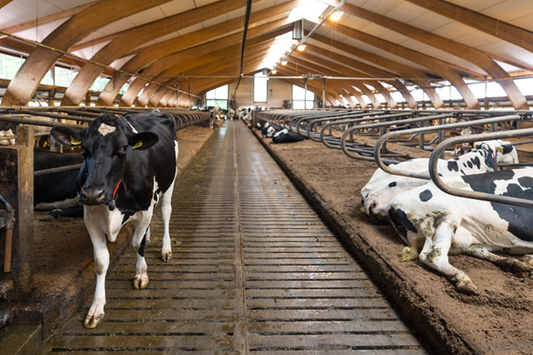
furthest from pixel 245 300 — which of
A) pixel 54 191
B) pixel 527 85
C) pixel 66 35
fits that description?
pixel 527 85

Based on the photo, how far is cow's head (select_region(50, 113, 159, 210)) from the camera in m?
2.01

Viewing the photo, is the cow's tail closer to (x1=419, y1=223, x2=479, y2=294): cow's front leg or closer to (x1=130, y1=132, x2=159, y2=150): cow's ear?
(x1=419, y1=223, x2=479, y2=294): cow's front leg

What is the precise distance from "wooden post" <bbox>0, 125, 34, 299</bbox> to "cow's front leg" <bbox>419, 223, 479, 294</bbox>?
229 cm

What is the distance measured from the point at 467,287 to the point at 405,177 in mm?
1495

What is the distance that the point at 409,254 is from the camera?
108 inches

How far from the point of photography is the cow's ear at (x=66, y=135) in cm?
224

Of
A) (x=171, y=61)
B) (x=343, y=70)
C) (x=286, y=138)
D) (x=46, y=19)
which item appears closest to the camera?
(x=46, y=19)

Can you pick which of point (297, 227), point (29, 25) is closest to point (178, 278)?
point (297, 227)

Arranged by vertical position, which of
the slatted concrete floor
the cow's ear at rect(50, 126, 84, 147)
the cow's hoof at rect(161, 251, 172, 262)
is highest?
the cow's ear at rect(50, 126, 84, 147)

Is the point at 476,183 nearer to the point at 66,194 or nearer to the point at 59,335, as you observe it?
the point at 59,335

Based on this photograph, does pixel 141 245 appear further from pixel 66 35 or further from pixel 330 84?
pixel 330 84

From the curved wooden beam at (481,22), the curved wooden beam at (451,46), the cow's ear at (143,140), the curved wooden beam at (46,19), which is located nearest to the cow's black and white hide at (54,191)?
the cow's ear at (143,140)

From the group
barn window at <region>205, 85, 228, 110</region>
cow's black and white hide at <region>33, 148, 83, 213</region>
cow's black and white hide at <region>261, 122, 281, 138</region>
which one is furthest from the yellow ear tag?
barn window at <region>205, 85, 228, 110</region>

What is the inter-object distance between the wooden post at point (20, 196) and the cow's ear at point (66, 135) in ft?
0.43
